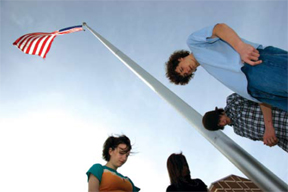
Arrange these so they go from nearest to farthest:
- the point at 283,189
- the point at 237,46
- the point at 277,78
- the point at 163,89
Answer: the point at 283,189 < the point at 277,78 < the point at 237,46 < the point at 163,89

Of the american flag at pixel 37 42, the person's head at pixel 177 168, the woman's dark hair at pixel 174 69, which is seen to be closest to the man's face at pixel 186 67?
the woman's dark hair at pixel 174 69

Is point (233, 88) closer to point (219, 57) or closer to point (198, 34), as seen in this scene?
point (219, 57)

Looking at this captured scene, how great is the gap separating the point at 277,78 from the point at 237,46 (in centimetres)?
43

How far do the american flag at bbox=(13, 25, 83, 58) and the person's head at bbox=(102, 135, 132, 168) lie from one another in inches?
264

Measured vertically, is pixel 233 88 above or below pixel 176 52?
below

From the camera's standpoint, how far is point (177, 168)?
2613 millimetres

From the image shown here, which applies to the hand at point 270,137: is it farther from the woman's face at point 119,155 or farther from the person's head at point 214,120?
the woman's face at point 119,155

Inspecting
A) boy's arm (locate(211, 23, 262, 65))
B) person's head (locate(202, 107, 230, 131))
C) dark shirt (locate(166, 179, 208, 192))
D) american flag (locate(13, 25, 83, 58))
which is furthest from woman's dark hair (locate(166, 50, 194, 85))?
american flag (locate(13, 25, 83, 58))

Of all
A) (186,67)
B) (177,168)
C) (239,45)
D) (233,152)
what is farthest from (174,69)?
(233,152)

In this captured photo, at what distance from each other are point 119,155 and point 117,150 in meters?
0.10

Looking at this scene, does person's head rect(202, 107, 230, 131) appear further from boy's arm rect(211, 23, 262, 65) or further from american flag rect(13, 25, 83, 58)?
american flag rect(13, 25, 83, 58)

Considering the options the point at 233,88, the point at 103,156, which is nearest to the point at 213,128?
the point at 233,88

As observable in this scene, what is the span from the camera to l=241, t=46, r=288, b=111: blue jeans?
6.33ft

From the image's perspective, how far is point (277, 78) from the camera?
1.93 meters
